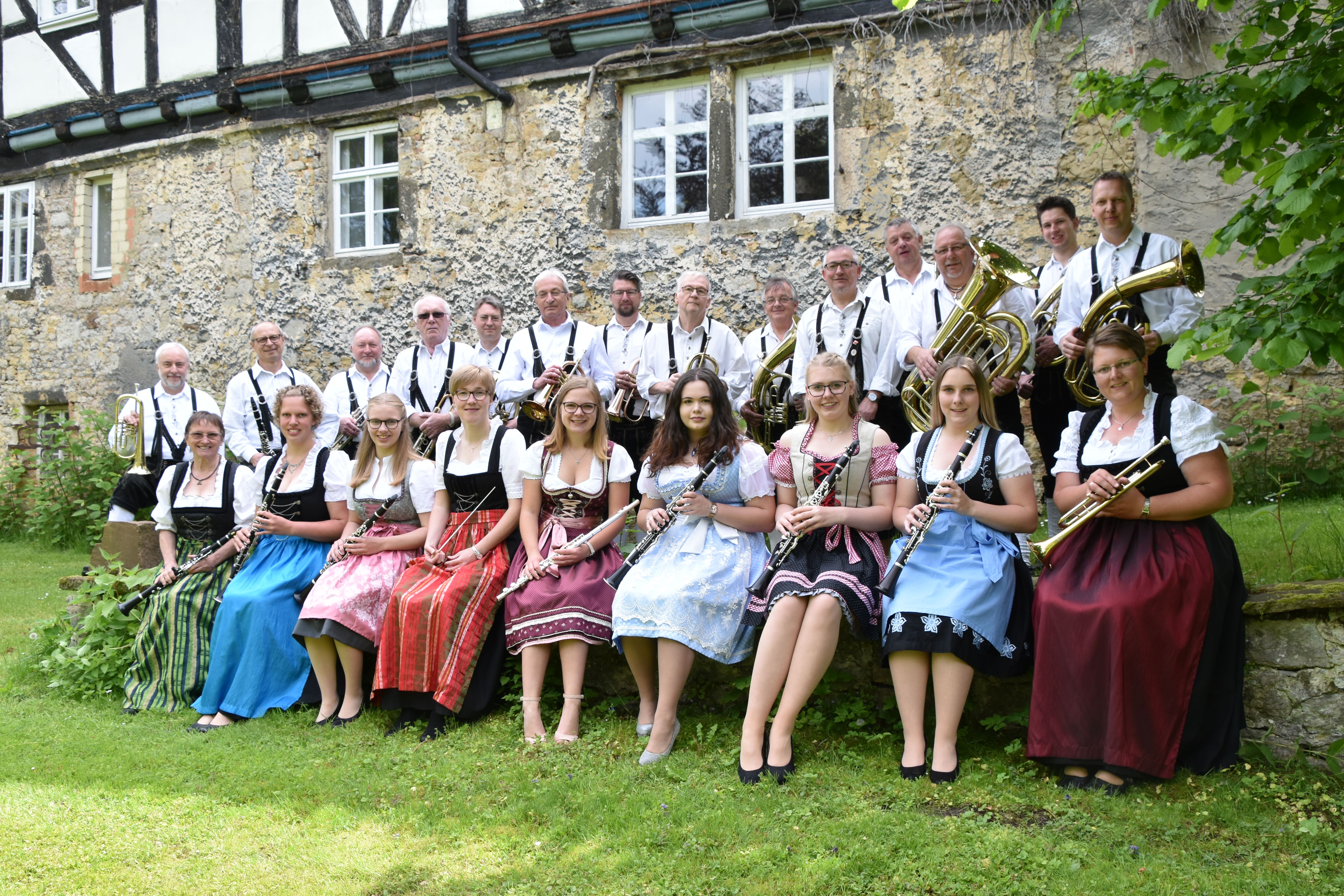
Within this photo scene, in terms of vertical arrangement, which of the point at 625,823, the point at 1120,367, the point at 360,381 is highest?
the point at 360,381

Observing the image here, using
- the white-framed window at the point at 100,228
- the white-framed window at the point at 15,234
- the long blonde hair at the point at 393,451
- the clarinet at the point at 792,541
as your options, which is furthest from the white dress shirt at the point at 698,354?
→ the white-framed window at the point at 15,234

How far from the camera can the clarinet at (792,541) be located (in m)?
4.13

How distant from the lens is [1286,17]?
3.56 metres

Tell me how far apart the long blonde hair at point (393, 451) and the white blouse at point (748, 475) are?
1449 mm

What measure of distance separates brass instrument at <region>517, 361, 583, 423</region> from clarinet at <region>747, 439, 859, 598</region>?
2365mm

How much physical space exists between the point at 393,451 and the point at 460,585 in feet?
3.28

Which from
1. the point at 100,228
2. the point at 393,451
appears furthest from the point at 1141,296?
the point at 100,228

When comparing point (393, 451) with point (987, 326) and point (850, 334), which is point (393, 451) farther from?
point (987, 326)

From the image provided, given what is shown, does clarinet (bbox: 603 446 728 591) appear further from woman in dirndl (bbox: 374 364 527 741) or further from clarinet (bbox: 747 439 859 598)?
woman in dirndl (bbox: 374 364 527 741)

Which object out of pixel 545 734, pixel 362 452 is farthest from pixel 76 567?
pixel 545 734

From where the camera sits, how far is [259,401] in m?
7.14

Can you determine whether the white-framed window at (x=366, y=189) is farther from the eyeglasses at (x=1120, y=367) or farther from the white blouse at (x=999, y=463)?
the eyeglasses at (x=1120, y=367)

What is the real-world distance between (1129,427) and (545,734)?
2.63 m

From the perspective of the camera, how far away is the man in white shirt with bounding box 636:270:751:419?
624 cm
